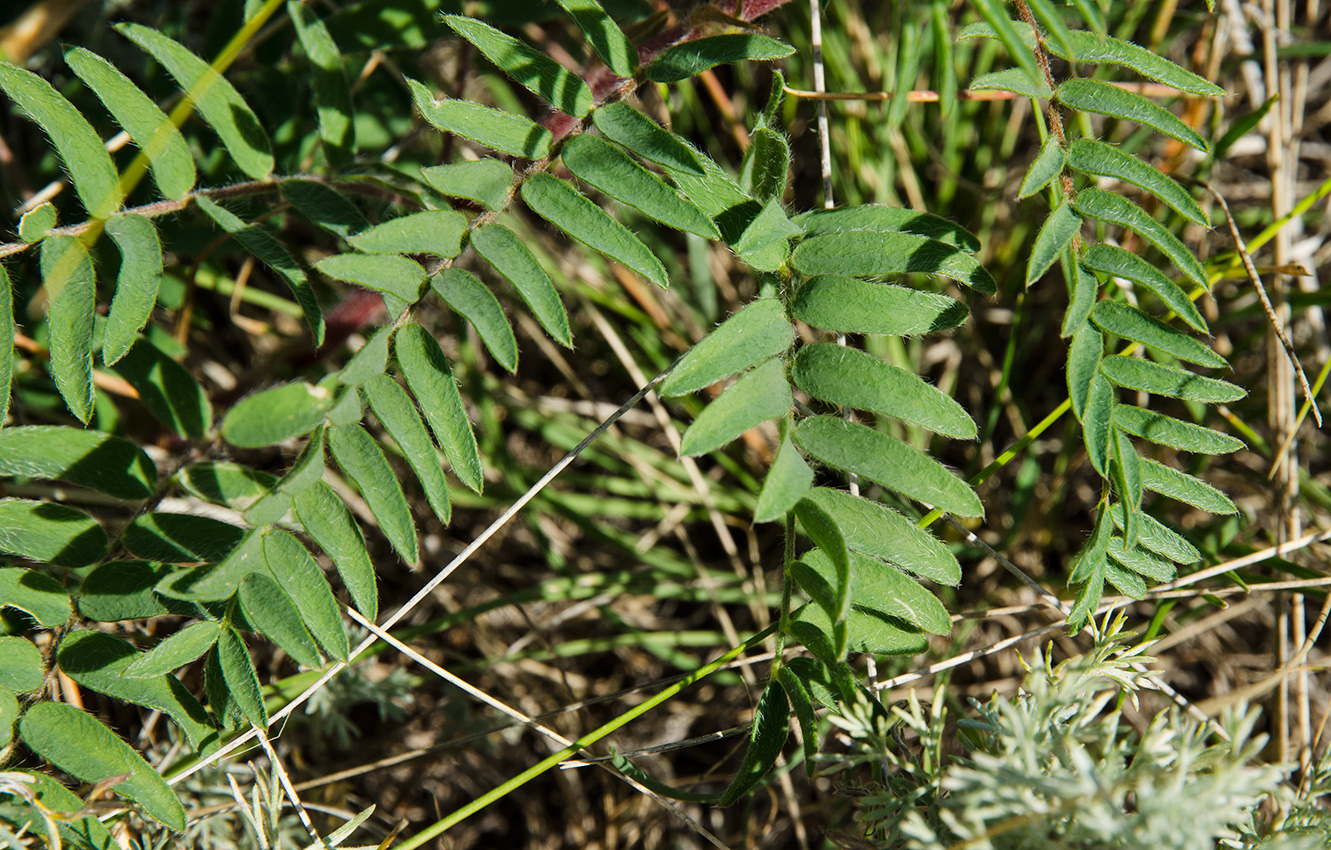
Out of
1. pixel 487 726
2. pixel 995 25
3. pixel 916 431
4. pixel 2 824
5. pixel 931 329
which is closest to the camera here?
pixel 995 25

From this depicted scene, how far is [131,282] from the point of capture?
1514 millimetres

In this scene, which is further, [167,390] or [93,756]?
[167,390]

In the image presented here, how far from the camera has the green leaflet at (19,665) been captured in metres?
1.43

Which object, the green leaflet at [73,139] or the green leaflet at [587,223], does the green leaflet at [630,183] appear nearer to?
the green leaflet at [587,223]

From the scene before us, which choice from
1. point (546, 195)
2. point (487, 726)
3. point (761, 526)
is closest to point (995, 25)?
point (546, 195)

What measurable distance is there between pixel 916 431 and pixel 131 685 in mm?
2037

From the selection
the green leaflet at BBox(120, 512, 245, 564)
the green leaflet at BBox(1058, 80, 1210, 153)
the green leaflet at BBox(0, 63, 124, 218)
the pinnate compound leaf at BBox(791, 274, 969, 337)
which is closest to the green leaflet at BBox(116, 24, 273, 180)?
the green leaflet at BBox(0, 63, 124, 218)

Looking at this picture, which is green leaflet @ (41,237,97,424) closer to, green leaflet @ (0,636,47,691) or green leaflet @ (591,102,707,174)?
green leaflet @ (0,636,47,691)

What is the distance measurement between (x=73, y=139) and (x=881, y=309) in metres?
1.45

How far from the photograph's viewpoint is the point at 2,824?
1542mm

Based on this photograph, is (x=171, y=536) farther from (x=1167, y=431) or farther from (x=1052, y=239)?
(x=1167, y=431)

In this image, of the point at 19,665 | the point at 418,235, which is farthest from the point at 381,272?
the point at 19,665

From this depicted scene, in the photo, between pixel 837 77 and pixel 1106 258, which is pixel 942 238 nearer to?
pixel 1106 258

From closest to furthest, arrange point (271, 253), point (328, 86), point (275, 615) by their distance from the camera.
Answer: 1. point (275, 615)
2. point (271, 253)
3. point (328, 86)
